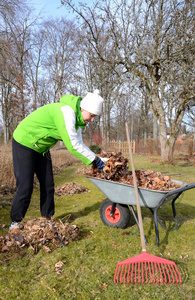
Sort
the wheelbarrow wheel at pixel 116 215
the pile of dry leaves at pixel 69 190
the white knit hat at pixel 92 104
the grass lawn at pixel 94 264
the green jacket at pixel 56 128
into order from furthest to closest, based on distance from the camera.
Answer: the pile of dry leaves at pixel 69 190 < the wheelbarrow wheel at pixel 116 215 < the white knit hat at pixel 92 104 < the green jacket at pixel 56 128 < the grass lawn at pixel 94 264

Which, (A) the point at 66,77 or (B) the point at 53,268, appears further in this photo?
(A) the point at 66,77

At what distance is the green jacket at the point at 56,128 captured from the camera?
90.7 inches

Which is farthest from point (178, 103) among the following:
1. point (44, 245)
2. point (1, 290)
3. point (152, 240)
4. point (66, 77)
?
point (66, 77)

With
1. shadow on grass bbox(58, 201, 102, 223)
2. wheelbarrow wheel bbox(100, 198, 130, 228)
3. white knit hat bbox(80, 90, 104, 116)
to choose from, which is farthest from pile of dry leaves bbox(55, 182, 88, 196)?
white knit hat bbox(80, 90, 104, 116)

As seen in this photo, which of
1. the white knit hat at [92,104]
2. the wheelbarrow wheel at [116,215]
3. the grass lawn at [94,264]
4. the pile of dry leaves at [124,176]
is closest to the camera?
the grass lawn at [94,264]

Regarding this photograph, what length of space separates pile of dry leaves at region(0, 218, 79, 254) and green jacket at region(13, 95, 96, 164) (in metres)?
0.91

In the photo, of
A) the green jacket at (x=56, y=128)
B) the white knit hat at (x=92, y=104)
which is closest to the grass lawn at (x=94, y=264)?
the green jacket at (x=56, y=128)

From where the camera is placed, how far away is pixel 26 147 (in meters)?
2.54

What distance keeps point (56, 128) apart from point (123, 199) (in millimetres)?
1200

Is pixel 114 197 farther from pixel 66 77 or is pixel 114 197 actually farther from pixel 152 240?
pixel 66 77

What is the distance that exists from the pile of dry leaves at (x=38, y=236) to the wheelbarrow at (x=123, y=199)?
59 cm

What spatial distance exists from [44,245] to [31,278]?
1.60ft

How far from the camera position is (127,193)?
8.68 feet

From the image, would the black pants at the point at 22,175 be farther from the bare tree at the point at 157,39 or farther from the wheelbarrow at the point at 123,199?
the bare tree at the point at 157,39
